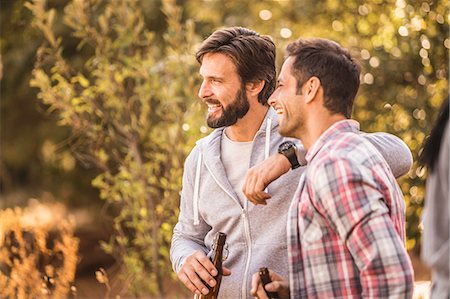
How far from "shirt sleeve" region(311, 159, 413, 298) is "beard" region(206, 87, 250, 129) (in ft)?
3.30

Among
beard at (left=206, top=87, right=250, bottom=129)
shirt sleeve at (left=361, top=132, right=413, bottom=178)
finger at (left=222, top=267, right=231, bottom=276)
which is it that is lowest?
finger at (left=222, top=267, right=231, bottom=276)

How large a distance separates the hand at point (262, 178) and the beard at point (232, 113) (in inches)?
20.8

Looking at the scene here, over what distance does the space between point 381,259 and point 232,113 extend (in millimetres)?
1223

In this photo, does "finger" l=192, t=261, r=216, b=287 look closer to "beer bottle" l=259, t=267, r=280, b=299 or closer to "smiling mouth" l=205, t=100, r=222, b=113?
"beer bottle" l=259, t=267, r=280, b=299

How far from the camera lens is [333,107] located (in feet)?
8.80

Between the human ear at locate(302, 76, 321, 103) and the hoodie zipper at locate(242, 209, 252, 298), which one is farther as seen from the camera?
the hoodie zipper at locate(242, 209, 252, 298)

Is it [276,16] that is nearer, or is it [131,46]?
[131,46]

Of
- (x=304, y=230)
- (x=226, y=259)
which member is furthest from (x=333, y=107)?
(x=226, y=259)

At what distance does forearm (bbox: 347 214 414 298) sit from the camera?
7.79 feet

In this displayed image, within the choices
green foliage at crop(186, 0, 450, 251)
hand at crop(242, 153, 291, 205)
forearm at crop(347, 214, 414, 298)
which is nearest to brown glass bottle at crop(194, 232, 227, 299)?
hand at crop(242, 153, 291, 205)

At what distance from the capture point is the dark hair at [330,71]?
2.69 m

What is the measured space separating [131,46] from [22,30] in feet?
6.66

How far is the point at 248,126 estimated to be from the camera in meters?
3.50

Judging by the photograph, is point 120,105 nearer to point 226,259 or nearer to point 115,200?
point 115,200
